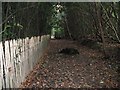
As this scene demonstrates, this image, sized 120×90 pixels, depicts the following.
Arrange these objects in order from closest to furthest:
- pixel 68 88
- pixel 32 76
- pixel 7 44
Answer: pixel 7 44 → pixel 68 88 → pixel 32 76

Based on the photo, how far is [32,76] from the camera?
9.09m

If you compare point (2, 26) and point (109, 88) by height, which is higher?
point (2, 26)

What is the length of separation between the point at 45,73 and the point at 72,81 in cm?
159

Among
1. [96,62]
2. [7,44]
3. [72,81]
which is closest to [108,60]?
[96,62]

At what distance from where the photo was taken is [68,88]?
24.6 ft

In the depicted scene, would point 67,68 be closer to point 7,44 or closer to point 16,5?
point 16,5

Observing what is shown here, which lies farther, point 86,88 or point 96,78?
point 96,78

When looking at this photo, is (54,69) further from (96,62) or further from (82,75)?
(96,62)

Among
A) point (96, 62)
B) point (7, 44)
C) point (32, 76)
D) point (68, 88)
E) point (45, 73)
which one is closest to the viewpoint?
point (7, 44)

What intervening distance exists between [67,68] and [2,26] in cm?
306

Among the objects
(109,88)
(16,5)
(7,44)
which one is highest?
(16,5)

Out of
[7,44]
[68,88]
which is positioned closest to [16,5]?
[68,88]

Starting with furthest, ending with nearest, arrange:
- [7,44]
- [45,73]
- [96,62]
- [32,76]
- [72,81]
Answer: [96,62] < [45,73] < [32,76] < [72,81] < [7,44]

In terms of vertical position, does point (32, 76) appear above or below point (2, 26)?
below
